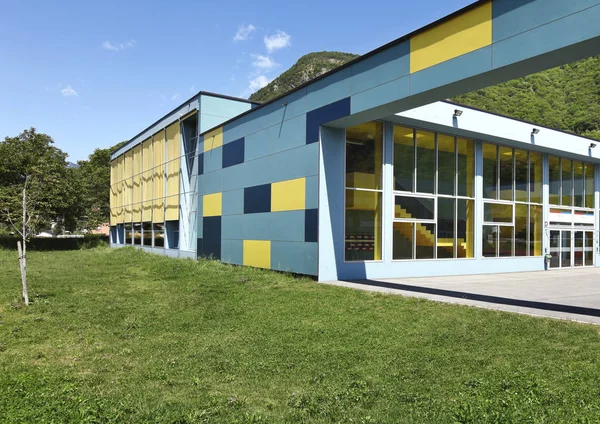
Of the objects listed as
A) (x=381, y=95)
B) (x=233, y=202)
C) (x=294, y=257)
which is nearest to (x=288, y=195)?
(x=294, y=257)

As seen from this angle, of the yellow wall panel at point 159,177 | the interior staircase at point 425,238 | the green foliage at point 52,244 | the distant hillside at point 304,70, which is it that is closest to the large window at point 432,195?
the interior staircase at point 425,238

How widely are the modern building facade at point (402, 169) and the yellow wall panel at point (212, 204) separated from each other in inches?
4.0

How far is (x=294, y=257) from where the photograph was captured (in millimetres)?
14836

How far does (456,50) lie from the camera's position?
9.69m

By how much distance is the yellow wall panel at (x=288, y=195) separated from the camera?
576 inches

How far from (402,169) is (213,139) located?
897cm

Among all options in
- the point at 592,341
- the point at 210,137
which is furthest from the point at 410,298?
the point at 210,137

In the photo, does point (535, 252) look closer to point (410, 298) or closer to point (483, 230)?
point (483, 230)

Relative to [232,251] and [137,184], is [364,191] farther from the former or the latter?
[137,184]

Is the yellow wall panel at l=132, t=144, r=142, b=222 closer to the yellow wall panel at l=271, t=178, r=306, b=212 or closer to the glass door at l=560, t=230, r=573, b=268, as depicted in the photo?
the yellow wall panel at l=271, t=178, r=306, b=212

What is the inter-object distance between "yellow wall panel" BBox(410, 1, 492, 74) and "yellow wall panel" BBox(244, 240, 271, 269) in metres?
8.21

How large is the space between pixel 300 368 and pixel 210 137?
16.6m

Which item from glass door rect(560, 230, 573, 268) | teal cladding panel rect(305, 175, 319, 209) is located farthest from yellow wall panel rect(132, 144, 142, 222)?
glass door rect(560, 230, 573, 268)

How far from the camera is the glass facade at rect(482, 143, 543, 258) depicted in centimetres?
1917
